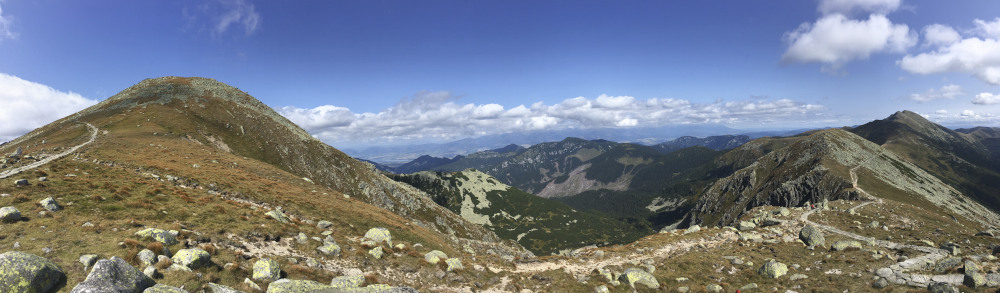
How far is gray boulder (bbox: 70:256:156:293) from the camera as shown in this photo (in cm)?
1111

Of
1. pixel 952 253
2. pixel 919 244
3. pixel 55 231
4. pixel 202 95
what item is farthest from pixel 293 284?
pixel 202 95

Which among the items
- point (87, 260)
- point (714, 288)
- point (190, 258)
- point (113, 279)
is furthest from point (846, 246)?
point (87, 260)

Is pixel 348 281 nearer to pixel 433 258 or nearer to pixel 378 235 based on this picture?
pixel 433 258

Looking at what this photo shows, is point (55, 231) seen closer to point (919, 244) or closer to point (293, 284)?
point (293, 284)

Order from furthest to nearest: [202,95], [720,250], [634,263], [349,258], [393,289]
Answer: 1. [202,95]
2. [720,250]
3. [634,263]
4. [349,258]
5. [393,289]

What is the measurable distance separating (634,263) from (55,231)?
1661 inches

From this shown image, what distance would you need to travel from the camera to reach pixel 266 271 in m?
18.6

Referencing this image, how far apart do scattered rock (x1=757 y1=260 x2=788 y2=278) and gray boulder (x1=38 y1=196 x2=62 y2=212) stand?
5437 centimetres

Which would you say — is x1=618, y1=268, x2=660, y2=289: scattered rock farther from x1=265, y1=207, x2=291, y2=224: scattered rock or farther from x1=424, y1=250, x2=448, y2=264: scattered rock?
x1=265, y1=207, x2=291, y2=224: scattered rock

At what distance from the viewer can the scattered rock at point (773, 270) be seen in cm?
2909

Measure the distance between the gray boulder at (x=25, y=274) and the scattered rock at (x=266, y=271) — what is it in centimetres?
699

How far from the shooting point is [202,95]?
345 feet

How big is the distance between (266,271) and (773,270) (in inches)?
Result: 1542

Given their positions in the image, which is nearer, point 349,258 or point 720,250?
point 349,258
